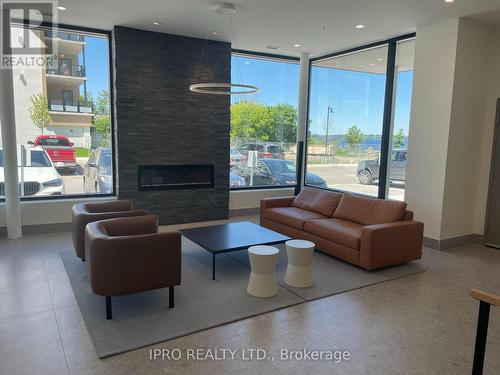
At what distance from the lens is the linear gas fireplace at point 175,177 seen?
20.9 ft

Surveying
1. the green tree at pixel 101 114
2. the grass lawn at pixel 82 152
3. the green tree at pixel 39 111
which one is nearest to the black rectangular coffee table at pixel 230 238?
the grass lawn at pixel 82 152

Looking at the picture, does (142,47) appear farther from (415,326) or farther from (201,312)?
(415,326)

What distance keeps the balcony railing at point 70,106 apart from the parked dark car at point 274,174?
2.96 metres

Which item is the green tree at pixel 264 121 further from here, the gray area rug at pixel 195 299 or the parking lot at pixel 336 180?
the gray area rug at pixel 195 299

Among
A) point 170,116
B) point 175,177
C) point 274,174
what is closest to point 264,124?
point 274,174

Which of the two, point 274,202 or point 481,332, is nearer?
point 481,332

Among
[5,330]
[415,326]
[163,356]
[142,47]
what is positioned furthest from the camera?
[142,47]

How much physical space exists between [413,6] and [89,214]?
4676mm

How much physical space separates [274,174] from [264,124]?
1.12m

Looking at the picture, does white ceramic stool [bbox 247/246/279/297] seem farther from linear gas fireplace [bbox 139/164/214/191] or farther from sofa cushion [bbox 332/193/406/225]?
linear gas fireplace [bbox 139/164/214/191]

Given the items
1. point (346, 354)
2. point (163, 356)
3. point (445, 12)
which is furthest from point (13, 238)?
point (445, 12)

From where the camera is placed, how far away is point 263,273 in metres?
3.63

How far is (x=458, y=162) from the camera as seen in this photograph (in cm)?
538

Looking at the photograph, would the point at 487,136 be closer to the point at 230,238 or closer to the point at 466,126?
the point at 466,126
